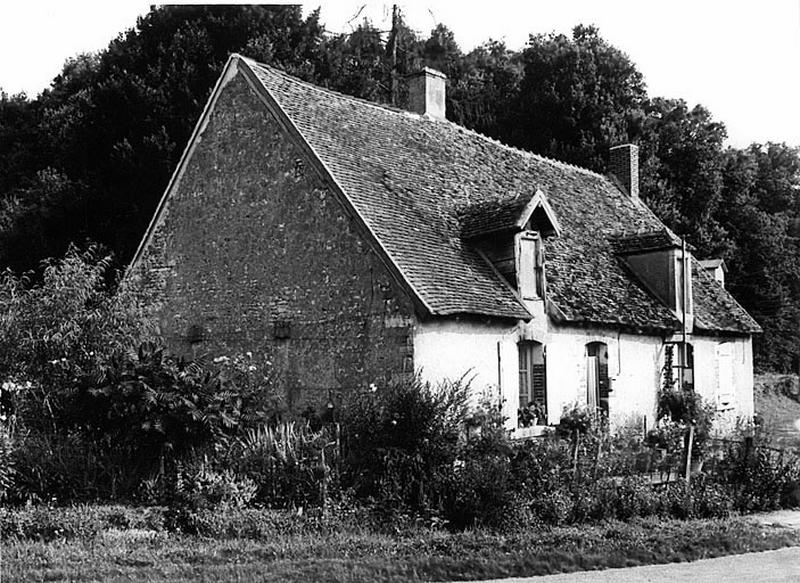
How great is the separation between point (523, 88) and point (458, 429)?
2906cm

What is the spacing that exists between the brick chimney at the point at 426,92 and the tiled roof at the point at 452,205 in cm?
66

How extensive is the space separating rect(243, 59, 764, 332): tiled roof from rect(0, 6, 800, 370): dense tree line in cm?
1046

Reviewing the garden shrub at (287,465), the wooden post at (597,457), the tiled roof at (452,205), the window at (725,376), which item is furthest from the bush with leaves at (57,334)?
the window at (725,376)

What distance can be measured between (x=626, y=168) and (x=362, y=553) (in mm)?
20870

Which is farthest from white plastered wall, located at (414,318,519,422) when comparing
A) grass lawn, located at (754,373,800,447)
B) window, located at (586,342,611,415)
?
grass lawn, located at (754,373,800,447)

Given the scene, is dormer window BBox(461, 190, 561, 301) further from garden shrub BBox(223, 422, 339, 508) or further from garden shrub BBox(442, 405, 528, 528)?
garden shrub BBox(223, 422, 339, 508)

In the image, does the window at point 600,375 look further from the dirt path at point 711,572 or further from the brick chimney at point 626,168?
the brick chimney at point 626,168

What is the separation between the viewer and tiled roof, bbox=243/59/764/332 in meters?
16.9

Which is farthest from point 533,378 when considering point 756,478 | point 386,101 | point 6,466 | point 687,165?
point 687,165

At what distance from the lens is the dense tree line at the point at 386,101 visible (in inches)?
1215

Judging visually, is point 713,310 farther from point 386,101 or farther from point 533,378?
point 386,101

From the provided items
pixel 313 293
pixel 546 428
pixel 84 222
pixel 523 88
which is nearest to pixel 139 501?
pixel 313 293

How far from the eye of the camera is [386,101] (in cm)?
3881

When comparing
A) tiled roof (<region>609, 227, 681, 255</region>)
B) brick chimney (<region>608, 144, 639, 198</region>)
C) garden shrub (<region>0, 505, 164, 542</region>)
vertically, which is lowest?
garden shrub (<region>0, 505, 164, 542</region>)
